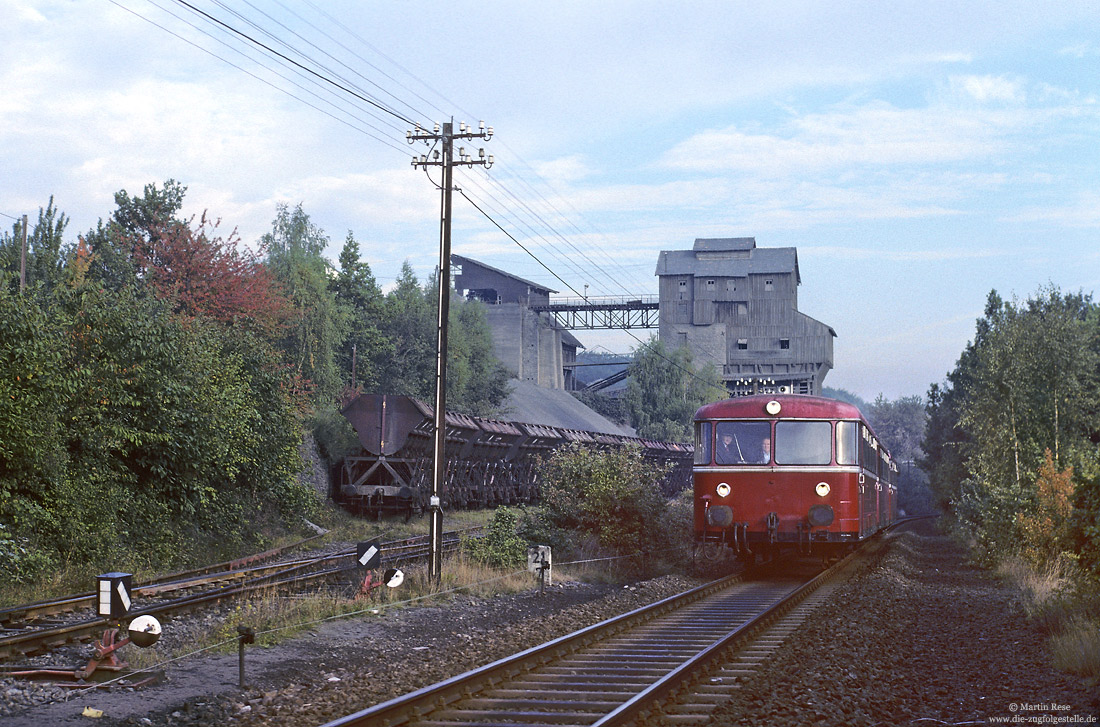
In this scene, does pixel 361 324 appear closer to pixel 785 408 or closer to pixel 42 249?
pixel 42 249

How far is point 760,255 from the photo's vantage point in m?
85.9

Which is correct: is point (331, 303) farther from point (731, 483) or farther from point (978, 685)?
point (978, 685)

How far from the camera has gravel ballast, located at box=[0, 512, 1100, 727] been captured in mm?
8062

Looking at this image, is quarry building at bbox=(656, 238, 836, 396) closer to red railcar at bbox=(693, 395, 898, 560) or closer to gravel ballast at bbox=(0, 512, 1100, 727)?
red railcar at bbox=(693, 395, 898, 560)

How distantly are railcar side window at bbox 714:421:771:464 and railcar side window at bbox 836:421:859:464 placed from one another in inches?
46.9

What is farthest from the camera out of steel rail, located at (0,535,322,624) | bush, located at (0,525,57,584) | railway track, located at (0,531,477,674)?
bush, located at (0,525,57,584)

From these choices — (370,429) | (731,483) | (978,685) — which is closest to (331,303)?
(370,429)

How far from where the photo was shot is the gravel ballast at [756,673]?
8062mm

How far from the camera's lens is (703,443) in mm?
18781

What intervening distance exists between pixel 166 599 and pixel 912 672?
10.7 meters

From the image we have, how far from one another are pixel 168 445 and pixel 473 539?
6.56m

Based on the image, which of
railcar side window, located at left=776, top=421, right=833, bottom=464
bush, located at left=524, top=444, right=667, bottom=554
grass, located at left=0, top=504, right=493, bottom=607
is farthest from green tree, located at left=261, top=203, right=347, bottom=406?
railcar side window, located at left=776, top=421, right=833, bottom=464

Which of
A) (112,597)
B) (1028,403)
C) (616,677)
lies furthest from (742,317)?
(112,597)

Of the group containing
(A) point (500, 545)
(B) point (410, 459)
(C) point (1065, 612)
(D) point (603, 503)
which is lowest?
(C) point (1065, 612)
